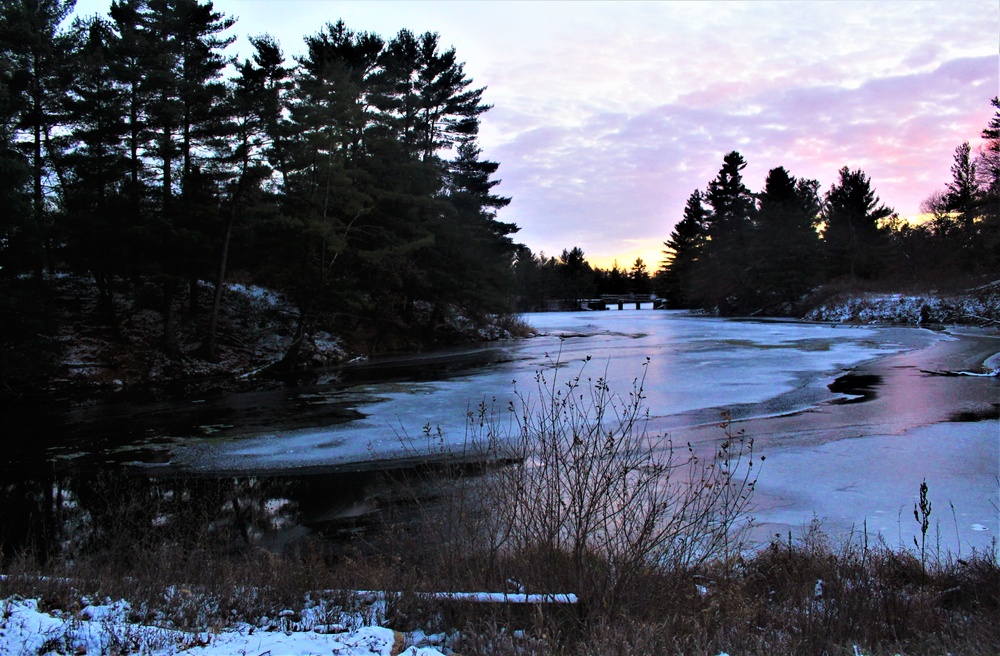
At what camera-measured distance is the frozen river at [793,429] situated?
21.6ft

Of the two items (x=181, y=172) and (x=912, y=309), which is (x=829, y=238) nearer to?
(x=912, y=309)

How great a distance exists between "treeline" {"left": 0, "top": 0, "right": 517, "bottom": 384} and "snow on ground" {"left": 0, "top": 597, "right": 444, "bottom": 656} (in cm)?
1474

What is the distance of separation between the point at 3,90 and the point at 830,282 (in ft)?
180

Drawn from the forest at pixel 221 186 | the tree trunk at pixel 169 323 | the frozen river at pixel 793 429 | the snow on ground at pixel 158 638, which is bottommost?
the frozen river at pixel 793 429

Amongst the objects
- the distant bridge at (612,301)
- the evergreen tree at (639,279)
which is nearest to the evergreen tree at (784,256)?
the distant bridge at (612,301)

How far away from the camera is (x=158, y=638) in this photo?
323 centimetres

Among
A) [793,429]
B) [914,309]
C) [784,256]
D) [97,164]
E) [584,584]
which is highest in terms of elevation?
[97,164]

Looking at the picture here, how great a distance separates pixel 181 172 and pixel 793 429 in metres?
19.8

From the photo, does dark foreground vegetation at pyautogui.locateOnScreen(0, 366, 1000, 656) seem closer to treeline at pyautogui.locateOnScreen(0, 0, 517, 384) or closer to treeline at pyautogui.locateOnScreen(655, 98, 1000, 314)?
treeline at pyautogui.locateOnScreen(0, 0, 517, 384)

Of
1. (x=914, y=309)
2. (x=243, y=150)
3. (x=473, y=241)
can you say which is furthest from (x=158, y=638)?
(x=914, y=309)

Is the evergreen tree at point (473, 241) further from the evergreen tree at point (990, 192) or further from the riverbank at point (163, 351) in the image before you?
the evergreen tree at point (990, 192)

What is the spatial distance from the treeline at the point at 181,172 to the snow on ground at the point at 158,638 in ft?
48.4

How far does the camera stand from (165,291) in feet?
68.6


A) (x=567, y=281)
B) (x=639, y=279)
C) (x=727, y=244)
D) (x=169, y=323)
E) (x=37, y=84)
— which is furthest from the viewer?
(x=639, y=279)
